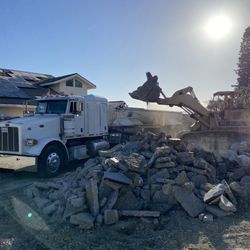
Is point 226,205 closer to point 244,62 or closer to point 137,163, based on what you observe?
point 137,163

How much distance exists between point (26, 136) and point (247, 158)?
6926 millimetres

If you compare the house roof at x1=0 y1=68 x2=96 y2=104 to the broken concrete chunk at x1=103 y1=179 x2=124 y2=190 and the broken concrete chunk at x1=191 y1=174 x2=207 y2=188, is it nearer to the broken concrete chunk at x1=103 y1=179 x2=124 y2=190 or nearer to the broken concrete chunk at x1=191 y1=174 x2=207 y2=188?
the broken concrete chunk at x1=103 y1=179 x2=124 y2=190

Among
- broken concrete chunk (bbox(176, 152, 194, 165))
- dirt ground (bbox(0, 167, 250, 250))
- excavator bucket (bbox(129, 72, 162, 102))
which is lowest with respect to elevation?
dirt ground (bbox(0, 167, 250, 250))

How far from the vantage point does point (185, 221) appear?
630 cm

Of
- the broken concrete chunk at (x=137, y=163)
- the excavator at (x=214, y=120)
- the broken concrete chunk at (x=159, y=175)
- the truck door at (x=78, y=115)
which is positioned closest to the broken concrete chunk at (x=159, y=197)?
the broken concrete chunk at (x=159, y=175)

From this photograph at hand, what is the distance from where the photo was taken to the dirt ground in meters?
5.32

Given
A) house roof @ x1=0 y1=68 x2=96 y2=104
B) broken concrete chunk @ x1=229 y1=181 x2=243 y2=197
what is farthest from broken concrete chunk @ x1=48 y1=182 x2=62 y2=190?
house roof @ x1=0 y1=68 x2=96 y2=104

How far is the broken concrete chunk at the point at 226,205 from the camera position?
6480 mm

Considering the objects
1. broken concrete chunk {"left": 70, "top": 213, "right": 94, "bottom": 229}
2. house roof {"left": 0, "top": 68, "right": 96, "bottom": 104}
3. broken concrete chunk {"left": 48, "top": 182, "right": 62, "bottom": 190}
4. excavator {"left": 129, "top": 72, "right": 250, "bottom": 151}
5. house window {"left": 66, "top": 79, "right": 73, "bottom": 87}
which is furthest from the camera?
house window {"left": 66, "top": 79, "right": 73, "bottom": 87}

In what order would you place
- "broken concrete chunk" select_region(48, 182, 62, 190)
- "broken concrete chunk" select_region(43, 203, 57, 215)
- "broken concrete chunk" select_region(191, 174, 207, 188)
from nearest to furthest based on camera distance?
"broken concrete chunk" select_region(43, 203, 57, 215)
"broken concrete chunk" select_region(191, 174, 207, 188)
"broken concrete chunk" select_region(48, 182, 62, 190)

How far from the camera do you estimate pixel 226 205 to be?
6.52 meters

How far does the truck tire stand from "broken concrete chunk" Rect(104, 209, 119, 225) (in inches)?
183

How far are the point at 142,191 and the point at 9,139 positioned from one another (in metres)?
5.52

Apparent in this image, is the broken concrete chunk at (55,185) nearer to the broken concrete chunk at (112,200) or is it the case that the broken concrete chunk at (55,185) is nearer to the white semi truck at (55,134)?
the broken concrete chunk at (112,200)
